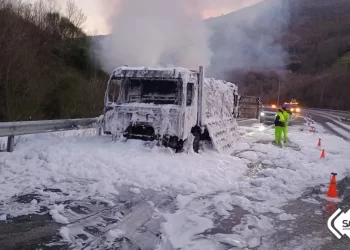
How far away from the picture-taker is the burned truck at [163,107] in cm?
865

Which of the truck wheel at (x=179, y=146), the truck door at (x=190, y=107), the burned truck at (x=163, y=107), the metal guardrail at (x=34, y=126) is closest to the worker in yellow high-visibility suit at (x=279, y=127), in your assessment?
the burned truck at (x=163, y=107)

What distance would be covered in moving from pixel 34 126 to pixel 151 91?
3.17 metres

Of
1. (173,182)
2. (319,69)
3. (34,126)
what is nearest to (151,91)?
(34,126)

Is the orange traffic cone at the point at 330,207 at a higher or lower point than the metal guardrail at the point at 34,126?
lower

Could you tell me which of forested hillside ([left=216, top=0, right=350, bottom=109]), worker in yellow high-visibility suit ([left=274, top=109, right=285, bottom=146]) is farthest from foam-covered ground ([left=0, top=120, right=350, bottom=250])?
forested hillside ([left=216, top=0, right=350, bottom=109])

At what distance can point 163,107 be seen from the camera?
28.5 feet

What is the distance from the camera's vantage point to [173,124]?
28.2ft

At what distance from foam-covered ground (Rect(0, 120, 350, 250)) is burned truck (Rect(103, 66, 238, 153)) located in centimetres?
42

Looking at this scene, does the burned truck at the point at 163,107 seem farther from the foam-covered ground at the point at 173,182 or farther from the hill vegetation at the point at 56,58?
the hill vegetation at the point at 56,58

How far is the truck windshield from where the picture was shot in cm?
951

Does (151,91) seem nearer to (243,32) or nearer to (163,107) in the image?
(163,107)

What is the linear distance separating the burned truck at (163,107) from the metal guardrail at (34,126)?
1043mm

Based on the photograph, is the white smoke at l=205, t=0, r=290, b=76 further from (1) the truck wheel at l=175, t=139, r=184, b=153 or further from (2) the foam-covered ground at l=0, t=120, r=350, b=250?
(2) the foam-covered ground at l=0, t=120, r=350, b=250

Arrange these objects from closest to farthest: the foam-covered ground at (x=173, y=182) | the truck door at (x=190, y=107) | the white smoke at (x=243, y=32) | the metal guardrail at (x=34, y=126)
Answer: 1. the foam-covered ground at (x=173, y=182)
2. the metal guardrail at (x=34, y=126)
3. the truck door at (x=190, y=107)
4. the white smoke at (x=243, y=32)
